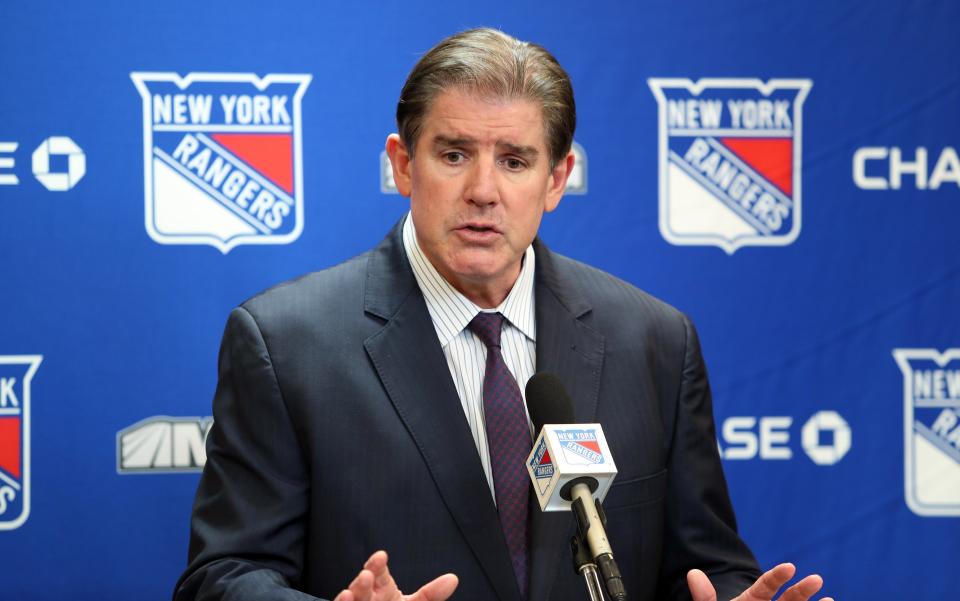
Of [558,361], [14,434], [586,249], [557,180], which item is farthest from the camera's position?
[586,249]

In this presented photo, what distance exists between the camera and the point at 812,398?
8.89 feet

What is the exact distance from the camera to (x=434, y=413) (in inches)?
68.0

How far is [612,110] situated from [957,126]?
91 cm

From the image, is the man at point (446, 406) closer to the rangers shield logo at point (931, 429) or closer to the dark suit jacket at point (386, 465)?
the dark suit jacket at point (386, 465)

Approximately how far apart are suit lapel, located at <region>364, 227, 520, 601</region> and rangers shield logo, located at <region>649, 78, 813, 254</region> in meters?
1.08

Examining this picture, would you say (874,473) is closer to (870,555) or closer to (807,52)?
(870,555)

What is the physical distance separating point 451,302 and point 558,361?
0.22 meters

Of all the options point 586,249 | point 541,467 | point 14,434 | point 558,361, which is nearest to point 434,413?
point 558,361

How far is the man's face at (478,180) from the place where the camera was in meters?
1.73

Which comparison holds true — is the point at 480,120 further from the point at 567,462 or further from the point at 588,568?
the point at 588,568

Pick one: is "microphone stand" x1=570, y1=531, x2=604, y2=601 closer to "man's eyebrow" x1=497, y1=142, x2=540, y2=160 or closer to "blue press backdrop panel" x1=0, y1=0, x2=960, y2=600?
"man's eyebrow" x1=497, y1=142, x2=540, y2=160

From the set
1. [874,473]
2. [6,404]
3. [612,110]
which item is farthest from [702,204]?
[6,404]

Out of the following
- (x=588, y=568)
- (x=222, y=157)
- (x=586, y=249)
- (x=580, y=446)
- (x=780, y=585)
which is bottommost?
(x=780, y=585)

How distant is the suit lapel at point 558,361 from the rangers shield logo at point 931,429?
1.21 metres
